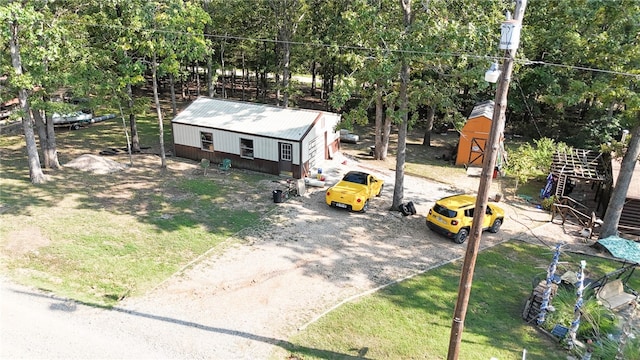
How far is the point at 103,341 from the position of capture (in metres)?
10.6

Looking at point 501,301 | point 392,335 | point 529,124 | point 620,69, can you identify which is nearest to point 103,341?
point 392,335

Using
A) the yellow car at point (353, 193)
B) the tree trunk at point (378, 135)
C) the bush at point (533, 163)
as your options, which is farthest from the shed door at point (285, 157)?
the bush at point (533, 163)

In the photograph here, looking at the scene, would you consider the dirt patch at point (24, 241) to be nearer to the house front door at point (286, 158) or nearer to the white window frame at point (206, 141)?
the white window frame at point (206, 141)

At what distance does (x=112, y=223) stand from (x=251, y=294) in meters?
7.50

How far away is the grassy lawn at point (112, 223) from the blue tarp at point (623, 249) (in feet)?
43.0

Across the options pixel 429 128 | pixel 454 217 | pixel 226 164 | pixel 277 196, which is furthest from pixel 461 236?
pixel 429 128

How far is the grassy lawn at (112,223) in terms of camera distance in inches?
529

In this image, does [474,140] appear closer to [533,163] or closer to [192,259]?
[533,163]

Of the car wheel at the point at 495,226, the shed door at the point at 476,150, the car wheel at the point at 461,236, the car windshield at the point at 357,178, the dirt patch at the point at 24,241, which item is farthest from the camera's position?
the shed door at the point at 476,150

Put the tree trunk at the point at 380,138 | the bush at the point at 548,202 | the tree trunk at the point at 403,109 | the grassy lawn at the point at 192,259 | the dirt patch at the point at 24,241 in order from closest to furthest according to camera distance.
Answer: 1. the grassy lawn at the point at 192,259
2. the dirt patch at the point at 24,241
3. the tree trunk at the point at 403,109
4. the bush at the point at 548,202
5. the tree trunk at the point at 380,138

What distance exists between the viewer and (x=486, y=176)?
8.31 meters

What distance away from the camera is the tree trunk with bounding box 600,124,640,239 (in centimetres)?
1654

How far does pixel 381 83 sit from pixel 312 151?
214 inches

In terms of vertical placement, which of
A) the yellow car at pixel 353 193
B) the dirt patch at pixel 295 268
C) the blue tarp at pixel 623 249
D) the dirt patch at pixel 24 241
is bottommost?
the dirt patch at pixel 295 268
